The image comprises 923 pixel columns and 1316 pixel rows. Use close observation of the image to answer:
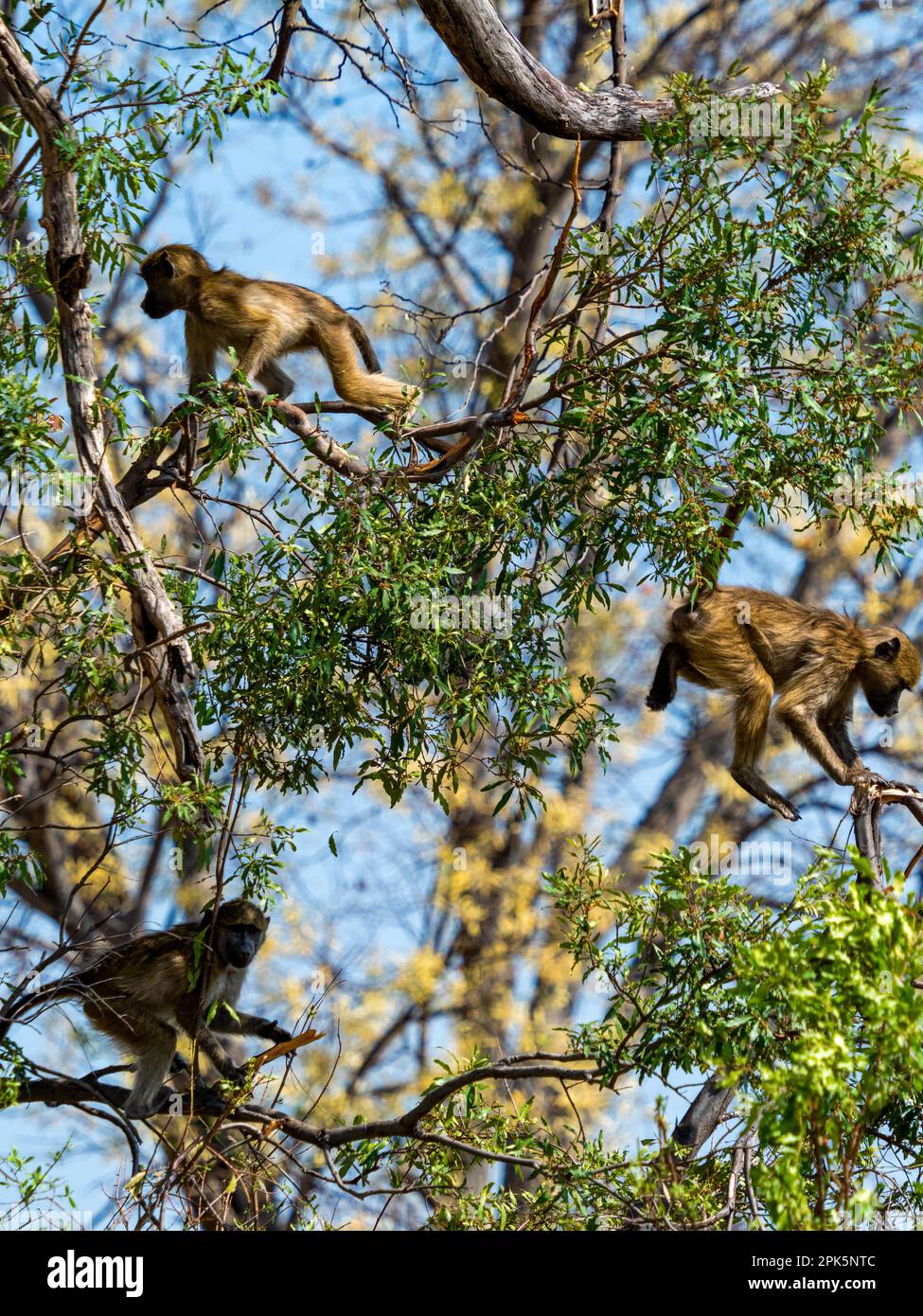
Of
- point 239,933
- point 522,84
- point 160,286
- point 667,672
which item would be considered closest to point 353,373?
point 160,286

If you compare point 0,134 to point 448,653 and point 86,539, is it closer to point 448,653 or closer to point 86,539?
point 86,539

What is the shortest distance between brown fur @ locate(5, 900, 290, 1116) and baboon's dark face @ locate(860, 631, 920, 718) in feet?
10.7

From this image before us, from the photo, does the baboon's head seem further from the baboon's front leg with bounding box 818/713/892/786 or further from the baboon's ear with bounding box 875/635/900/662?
the baboon's ear with bounding box 875/635/900/662

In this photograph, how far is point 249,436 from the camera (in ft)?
17.0

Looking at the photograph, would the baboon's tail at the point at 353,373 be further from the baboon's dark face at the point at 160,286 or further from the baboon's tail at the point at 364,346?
the baboon's dark face at the point at 160,286

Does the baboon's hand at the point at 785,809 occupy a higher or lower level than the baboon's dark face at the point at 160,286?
lower

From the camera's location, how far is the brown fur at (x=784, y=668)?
23.1 ft

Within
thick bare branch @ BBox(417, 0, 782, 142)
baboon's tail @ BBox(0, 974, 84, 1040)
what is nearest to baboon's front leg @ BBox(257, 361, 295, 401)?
thick bare branch @ BBox(417, 0, 782, 142)

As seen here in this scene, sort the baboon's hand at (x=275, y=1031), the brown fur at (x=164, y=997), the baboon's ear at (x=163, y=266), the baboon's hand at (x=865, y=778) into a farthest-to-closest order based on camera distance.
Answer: the baboon's ear at (x=163, y=266), the baboon's hand at (x=275, y=1031), the brown fur at (x=164, y=997), the baboon's hand at (x=865, y=778)

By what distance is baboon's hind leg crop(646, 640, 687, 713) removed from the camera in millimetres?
7125

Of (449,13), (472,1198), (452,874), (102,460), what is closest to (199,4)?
(452,874)

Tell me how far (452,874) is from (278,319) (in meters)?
9.59

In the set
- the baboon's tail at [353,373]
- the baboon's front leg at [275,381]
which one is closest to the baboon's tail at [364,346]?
the baboon's tail at [353,373]

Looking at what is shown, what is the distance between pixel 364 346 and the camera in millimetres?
7562
